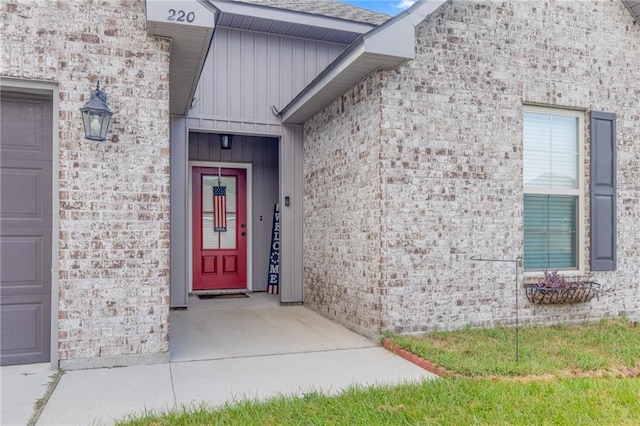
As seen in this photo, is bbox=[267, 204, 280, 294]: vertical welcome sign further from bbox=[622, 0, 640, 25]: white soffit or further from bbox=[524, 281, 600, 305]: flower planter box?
bbox=[622, 0, 640, 25]: white soffit

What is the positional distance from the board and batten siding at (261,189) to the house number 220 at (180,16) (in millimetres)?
4705

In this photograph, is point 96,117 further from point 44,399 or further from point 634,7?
point 634,7

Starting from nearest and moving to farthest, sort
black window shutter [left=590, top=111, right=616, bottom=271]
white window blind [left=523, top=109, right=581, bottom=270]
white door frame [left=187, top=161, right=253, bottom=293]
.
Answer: white window blind [left=523, top=109, right=581, bottom=270] < black window shutter [left=590, top=111, right=616, bottom=271] < white door frame [left=187, top=161, right=253, bottom=293]

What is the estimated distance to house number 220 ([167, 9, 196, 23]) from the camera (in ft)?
12.8

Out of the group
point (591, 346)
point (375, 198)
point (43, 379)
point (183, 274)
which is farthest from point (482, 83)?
point (43, 379)

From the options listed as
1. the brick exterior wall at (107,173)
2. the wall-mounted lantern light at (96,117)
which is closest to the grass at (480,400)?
the brick exterior wall at (107,173)

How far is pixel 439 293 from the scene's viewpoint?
17.0 feet

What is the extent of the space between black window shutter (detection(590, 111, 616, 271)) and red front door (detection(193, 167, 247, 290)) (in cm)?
573

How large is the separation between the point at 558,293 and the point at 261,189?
5.32m

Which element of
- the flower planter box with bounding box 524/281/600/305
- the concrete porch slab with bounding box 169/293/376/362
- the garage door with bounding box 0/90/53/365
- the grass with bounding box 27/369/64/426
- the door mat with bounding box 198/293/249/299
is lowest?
the door mat with bounding box 198/293/249/299

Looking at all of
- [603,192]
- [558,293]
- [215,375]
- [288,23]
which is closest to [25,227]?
[215,375]

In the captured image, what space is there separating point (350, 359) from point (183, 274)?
346 centimetres

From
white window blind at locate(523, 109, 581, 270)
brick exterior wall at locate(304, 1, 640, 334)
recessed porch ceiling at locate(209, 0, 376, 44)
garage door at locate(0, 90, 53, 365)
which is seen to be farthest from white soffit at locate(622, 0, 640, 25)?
garage door at locate(0, 90, 53, 365)

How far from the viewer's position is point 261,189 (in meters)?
8.84
